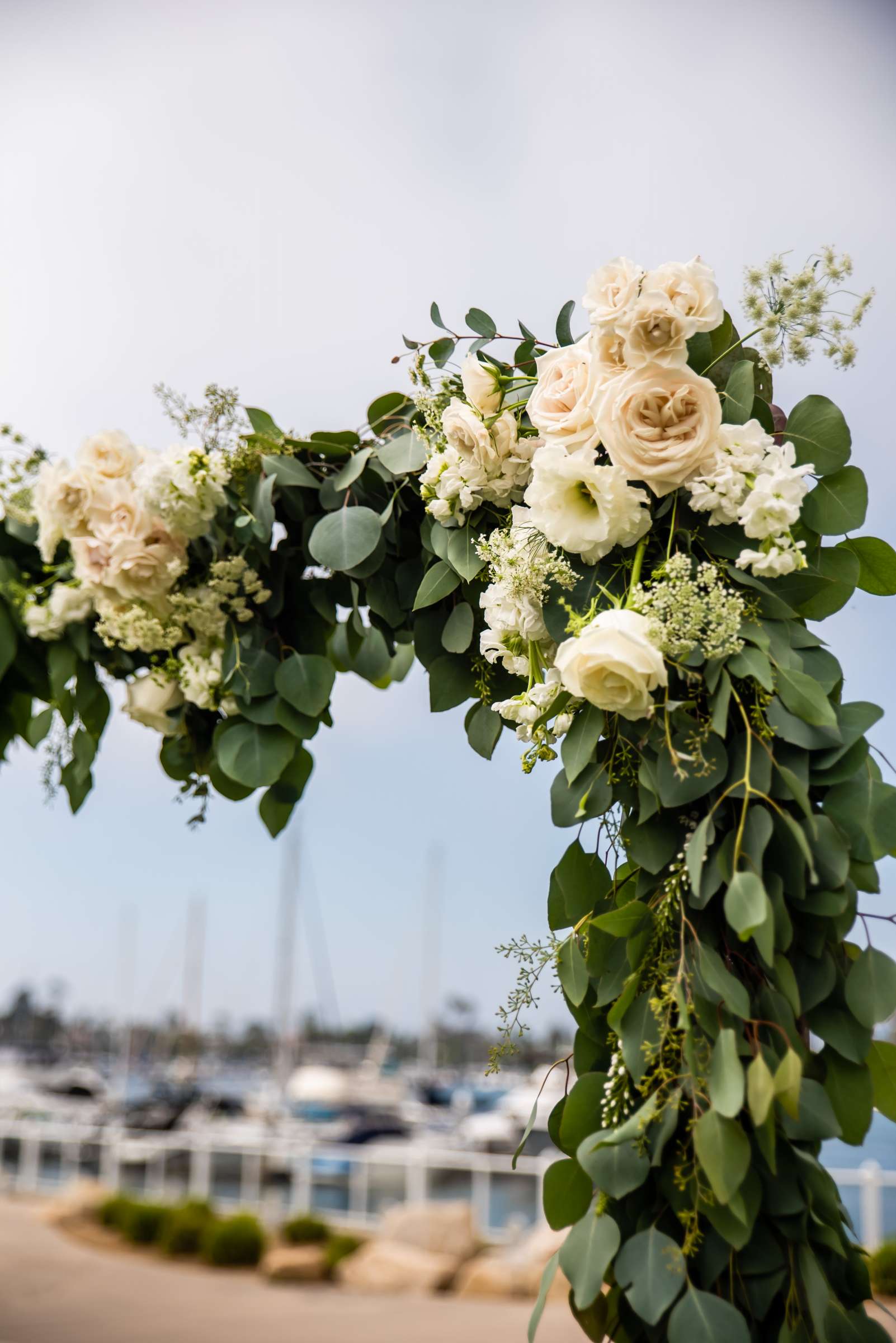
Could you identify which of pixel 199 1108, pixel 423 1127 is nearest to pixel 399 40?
pixel 423 1127

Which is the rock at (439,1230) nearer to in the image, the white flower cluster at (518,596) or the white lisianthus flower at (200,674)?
the white lisianthus flower at (200,674)

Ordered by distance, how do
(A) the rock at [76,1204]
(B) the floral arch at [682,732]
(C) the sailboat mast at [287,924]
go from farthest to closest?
(C) the sailboat mast at [287,924] → (A) the rock at [76,1204] → (B) the floral arch at [682,732]

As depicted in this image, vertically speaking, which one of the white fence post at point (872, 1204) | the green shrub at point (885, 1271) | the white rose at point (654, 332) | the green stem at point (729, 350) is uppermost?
the green stem at point (729, 350)

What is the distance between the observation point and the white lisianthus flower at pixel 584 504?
1087mm

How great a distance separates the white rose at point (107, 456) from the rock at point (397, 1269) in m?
6.34

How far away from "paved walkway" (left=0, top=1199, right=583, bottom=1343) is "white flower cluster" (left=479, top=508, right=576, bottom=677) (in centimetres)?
515

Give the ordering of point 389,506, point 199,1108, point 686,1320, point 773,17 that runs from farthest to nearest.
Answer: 1. point 199,1108
2. point 773,17
3. point 389,506
4. point 686,1320

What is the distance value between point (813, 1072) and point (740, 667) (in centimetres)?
41

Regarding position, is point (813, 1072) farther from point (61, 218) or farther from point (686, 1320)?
point (61, 218)

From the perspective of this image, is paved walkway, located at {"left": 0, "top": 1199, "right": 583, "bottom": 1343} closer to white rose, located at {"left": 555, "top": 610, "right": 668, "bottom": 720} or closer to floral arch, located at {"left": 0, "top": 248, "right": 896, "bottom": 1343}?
floral arch, located at {"left": 0, "top": 248, "right": 896, "bottom": 1343}

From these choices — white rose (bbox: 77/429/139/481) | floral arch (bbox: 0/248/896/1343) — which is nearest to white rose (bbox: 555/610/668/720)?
floral arch (bbox: 0/248/896/1343)

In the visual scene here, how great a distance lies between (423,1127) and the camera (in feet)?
52.2

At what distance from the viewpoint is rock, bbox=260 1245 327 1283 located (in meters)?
6.82

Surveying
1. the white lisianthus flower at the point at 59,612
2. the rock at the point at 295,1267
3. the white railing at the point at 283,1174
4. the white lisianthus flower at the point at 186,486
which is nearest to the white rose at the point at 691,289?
the white lisianthus flower at the point at 186,486
